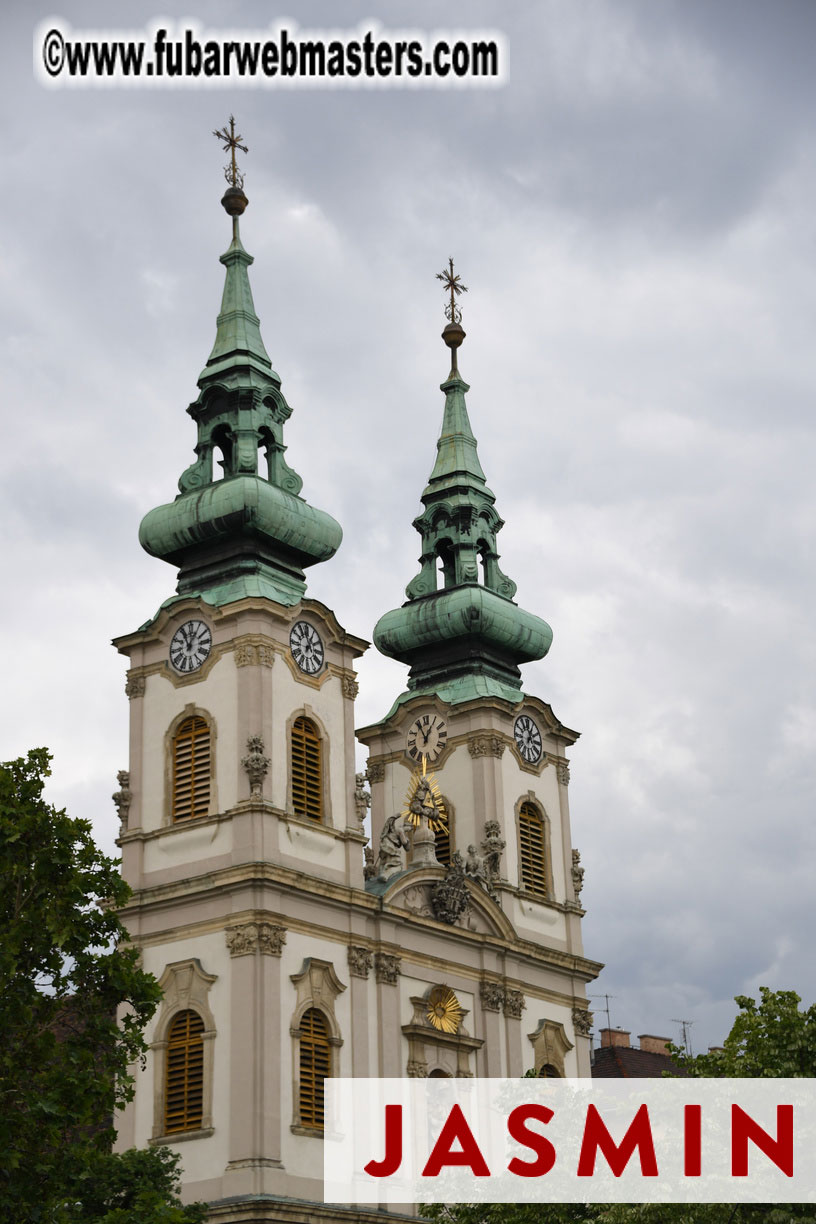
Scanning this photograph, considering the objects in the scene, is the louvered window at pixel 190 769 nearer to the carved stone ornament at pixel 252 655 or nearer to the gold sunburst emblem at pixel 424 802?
the carved stone ornament at pixel 252 655

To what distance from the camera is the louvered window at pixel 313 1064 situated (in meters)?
39.4

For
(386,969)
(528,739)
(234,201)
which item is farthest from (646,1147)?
(234,201)

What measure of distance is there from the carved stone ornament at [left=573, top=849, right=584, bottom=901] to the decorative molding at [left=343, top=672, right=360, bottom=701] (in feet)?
29.3

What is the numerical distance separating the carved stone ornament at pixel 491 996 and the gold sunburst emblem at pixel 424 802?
12.5 ft

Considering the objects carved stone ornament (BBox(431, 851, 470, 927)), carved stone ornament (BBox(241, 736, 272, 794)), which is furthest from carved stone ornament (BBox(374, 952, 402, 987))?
carved stone ornament (BBox(241, 736, 272, 794))

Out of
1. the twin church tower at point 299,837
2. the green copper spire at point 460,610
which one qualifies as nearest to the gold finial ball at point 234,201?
the twin church tower at point 299,837

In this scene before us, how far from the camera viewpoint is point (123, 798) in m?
42.6

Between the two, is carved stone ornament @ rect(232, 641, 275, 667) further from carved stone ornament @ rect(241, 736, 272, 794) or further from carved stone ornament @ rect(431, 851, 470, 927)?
carved stone ornament @ rect(431, 851, 470, 927)

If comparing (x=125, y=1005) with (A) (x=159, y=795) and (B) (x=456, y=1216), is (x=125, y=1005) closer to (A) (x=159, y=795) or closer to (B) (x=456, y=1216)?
(A) (x=159, y=795)

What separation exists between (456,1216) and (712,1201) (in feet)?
16.3

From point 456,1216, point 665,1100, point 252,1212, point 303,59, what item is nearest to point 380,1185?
point 252,1212

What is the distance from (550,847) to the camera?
164 feet

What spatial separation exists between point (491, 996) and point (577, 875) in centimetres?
555

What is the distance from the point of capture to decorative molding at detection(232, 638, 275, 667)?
41.8m
